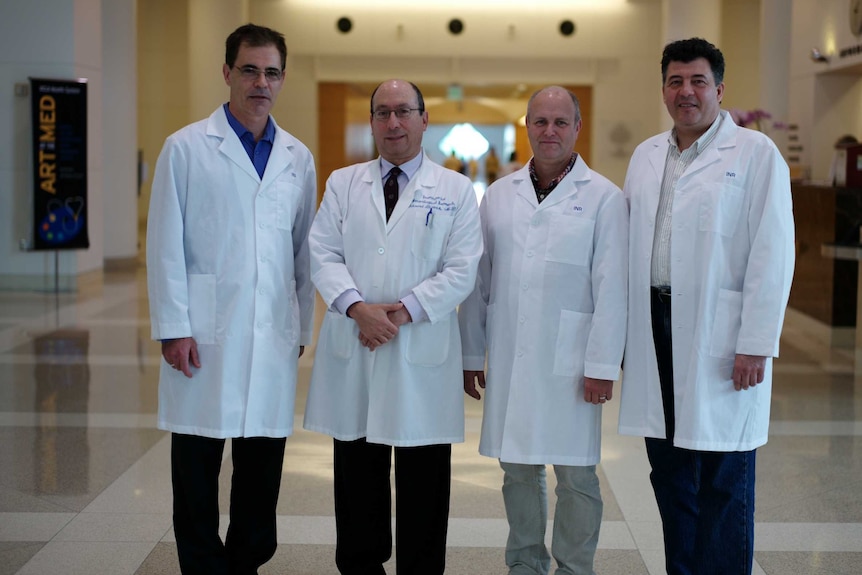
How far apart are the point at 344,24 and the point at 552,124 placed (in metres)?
18.8

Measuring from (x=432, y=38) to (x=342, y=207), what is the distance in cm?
1854

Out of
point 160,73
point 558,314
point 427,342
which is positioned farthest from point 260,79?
point 160,73

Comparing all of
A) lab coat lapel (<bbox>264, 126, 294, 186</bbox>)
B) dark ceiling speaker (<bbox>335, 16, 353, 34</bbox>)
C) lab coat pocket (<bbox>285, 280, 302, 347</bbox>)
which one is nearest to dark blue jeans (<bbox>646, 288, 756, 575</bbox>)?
lab coat pocket (<bbox>285, 280, 302, 347</bbox>)

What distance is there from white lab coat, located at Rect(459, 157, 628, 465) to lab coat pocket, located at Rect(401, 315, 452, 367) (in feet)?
0.71

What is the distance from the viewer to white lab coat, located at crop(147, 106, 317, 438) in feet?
11.5

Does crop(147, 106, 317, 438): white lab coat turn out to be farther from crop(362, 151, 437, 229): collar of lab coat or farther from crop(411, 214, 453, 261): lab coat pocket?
crop(411, 214, 453, 261): lab coat pocket

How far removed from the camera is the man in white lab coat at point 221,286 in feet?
11.5

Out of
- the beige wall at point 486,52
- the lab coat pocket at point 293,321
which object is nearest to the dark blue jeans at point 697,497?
the lab coat pocket at point 293,321

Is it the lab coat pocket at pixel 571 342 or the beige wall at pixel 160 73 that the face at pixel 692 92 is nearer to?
the lab coat pocket at pixel 571 342

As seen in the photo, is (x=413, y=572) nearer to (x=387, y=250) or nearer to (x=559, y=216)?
(x=387, y=250)

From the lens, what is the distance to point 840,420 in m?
6.56

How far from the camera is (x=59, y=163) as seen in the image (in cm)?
1233

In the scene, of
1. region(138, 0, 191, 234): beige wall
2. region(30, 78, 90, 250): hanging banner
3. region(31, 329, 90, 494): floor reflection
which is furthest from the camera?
region(138, 0, 191, 234): beige wall

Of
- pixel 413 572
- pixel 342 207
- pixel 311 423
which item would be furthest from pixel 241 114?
pixel 413 572
